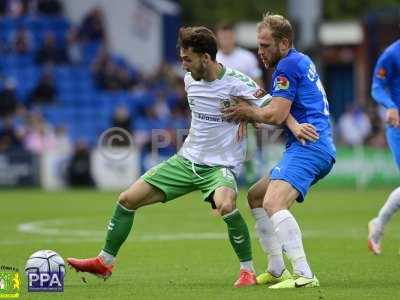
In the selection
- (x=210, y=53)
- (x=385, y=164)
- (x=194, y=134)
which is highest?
(x=210, y=53)

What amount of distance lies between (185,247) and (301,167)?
4.46 m

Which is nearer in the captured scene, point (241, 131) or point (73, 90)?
point (241, 131)

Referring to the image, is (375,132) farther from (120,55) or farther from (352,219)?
(352,219)

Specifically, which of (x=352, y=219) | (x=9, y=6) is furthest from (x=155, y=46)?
(x=352, y=219)

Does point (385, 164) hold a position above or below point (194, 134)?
below

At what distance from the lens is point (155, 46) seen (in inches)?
1499

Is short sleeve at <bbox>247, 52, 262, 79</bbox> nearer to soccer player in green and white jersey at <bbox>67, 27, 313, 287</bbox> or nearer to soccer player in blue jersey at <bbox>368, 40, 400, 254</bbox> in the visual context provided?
soccer player in blue jersey at <bbox>368, 40, 400, 254</bbox>

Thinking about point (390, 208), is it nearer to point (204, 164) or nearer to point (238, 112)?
point (204, 164)

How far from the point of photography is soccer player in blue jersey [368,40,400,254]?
12289 millimetres

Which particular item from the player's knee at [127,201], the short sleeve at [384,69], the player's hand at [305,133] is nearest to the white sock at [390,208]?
the short sleeve at [384,69]

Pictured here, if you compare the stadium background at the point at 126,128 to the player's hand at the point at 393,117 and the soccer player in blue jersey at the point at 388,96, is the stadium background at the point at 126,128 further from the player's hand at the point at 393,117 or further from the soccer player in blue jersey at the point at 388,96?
the player's hand at the point at 393,117

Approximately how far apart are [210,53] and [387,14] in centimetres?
2348

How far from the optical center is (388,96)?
1241 cm

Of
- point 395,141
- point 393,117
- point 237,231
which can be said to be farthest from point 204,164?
point 395,141
